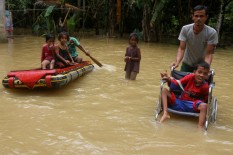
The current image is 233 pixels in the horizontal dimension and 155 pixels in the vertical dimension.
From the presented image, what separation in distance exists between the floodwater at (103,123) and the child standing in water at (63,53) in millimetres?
555

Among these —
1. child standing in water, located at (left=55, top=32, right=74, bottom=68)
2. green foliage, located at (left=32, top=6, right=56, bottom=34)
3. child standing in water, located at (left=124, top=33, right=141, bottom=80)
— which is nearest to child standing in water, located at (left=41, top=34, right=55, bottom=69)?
child standing in water, located at (left=55, top=32, right=74, bottom=68)

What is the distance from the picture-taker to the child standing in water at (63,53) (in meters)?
7.42

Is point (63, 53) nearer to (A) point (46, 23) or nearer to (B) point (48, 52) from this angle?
(B) point (48, 52)

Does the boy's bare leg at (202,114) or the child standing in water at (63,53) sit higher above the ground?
the child standing in water at (63,53)

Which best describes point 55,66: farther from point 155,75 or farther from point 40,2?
point 40,2

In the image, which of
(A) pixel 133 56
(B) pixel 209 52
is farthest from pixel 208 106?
(A) pixel 133 56

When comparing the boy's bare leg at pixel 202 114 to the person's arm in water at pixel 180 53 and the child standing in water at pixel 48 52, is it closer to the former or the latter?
the person's arm in water at pixel 180 53

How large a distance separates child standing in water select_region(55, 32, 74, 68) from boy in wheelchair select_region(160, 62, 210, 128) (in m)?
3.26

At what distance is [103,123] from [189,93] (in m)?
1.37

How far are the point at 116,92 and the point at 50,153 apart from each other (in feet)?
10.2

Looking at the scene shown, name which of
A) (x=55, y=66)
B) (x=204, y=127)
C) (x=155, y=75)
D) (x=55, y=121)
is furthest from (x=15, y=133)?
→ (x=155, y=75)

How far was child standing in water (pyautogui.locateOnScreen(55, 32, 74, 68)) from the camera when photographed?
742 centimetres

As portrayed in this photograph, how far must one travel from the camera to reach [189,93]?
496cm

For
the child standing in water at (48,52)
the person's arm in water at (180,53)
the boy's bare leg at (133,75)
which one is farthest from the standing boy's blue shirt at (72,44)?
the person's arm in water at (180,53)
